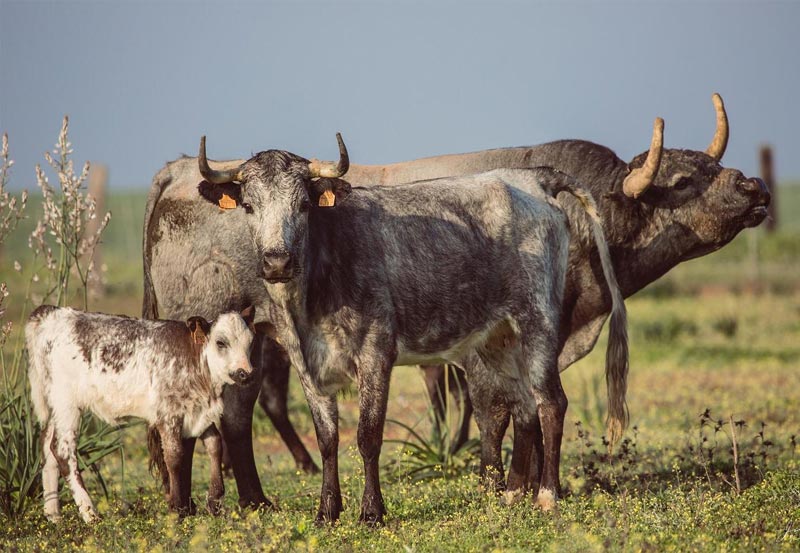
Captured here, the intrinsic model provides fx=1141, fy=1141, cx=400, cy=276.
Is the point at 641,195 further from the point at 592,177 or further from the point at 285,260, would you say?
the point at 285,260

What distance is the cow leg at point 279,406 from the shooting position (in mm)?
10352

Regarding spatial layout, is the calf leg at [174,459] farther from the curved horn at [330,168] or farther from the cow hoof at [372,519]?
the curved horn at [330,168]

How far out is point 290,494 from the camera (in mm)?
8805

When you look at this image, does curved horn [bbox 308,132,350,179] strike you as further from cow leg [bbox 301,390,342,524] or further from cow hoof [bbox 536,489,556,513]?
cow hoof [bbox 536,489,556,513]

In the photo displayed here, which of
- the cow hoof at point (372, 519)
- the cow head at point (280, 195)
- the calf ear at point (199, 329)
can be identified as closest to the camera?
the cow head at point (280, 195)

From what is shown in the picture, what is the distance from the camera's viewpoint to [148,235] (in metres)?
8.66

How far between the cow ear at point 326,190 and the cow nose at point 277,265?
21.9 inches

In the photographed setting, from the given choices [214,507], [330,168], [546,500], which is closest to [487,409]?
[546,500]

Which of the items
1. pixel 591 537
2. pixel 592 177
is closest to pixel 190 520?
pixel 591 537

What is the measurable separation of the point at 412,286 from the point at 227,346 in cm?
127

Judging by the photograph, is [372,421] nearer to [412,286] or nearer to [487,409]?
[412,286]

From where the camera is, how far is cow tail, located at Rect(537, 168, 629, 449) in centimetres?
838

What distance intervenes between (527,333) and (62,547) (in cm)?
337

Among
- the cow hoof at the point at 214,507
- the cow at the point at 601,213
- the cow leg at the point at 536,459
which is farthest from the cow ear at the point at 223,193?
the cow leg at the point at 536,459
